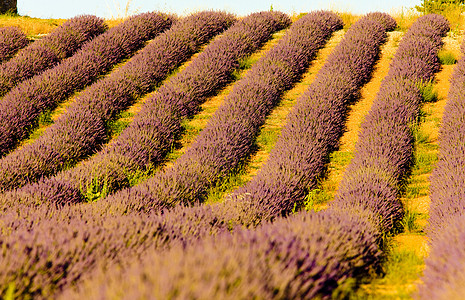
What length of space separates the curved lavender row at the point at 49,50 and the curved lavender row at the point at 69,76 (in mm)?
412

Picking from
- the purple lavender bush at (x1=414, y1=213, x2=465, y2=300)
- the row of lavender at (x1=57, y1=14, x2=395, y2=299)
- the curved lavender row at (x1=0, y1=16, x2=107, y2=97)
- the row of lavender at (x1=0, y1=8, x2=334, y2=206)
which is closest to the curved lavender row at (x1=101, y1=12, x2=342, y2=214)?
the row of lavender at (x1=0, y1=8, x2=334, y2=206)

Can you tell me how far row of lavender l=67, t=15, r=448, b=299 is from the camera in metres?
1.86

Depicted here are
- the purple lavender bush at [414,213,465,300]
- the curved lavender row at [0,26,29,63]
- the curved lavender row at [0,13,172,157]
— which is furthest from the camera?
the curved lavender row at [0,26,29,63]

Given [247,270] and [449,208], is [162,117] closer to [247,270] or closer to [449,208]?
[449,208]

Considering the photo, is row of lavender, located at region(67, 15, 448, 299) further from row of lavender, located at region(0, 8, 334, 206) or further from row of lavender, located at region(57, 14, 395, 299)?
row of lavender, located at region(0, 8, 334, 206)

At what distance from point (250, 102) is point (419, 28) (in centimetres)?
514

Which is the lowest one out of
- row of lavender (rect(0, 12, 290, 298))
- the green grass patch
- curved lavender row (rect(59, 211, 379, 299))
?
row of lavender (rect(0, 12, 290, 298))

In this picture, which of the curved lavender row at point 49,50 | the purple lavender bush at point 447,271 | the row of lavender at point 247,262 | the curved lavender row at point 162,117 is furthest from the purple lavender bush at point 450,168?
the curved lavender row at point 49,50

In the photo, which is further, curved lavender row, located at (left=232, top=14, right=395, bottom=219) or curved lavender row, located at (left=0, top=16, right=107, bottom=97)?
curved lavender row, located at (left=0, top=16, right=107, bottom=97)

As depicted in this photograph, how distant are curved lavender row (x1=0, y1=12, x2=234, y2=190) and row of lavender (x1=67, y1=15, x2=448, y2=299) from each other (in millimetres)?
3050

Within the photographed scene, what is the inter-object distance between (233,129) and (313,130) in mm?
1144

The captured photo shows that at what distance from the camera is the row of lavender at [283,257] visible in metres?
1.86

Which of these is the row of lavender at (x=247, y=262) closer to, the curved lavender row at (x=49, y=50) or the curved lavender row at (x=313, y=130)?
the curved lavender row at (x=313, y=130)

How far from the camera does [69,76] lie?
846 centimetres
